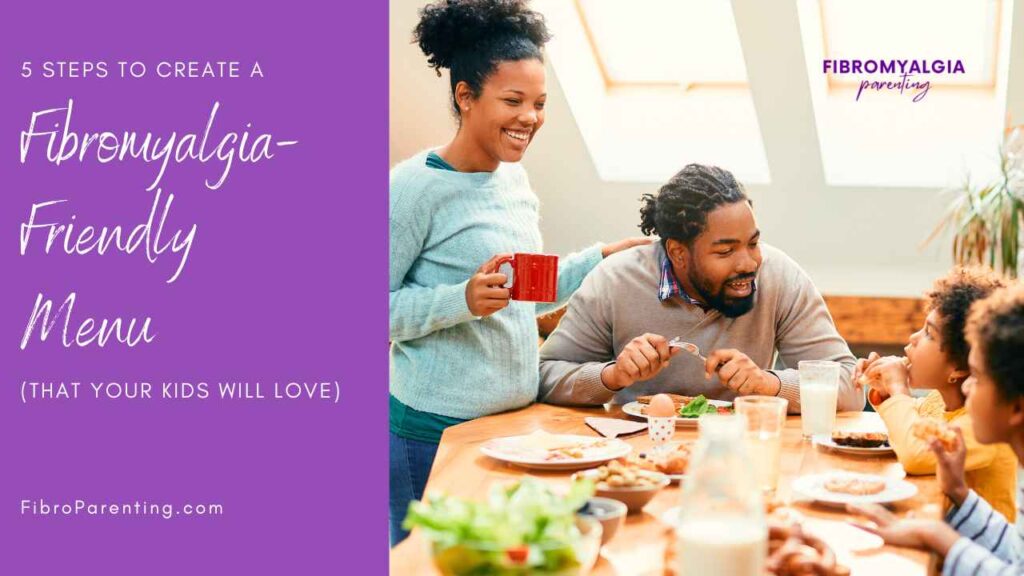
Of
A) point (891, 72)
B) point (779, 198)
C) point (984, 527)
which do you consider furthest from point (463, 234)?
point (891, 72)

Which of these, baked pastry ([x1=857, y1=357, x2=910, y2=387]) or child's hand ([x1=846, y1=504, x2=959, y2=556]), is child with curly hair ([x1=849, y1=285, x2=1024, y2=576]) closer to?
child's hand ([x1=846, y1=504, x2=959, y2=556])

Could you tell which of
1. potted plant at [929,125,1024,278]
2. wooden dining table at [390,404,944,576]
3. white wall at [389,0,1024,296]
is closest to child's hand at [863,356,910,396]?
wooden dining table at [390,404,944,576]

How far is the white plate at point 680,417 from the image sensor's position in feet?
7.40

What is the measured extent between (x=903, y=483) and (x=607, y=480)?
481mm

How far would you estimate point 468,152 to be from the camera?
94.0 inches

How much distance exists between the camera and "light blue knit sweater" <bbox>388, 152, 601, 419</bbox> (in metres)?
2.30

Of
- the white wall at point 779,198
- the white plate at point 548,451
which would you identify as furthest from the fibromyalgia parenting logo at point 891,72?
the white plate at point 548,451

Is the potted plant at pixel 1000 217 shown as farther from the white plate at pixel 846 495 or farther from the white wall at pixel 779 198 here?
the white plate at pixel 846 495

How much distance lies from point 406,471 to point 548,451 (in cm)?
54

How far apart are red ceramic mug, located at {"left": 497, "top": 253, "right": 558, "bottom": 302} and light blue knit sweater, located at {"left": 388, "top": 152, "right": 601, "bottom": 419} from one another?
0.47 ft
